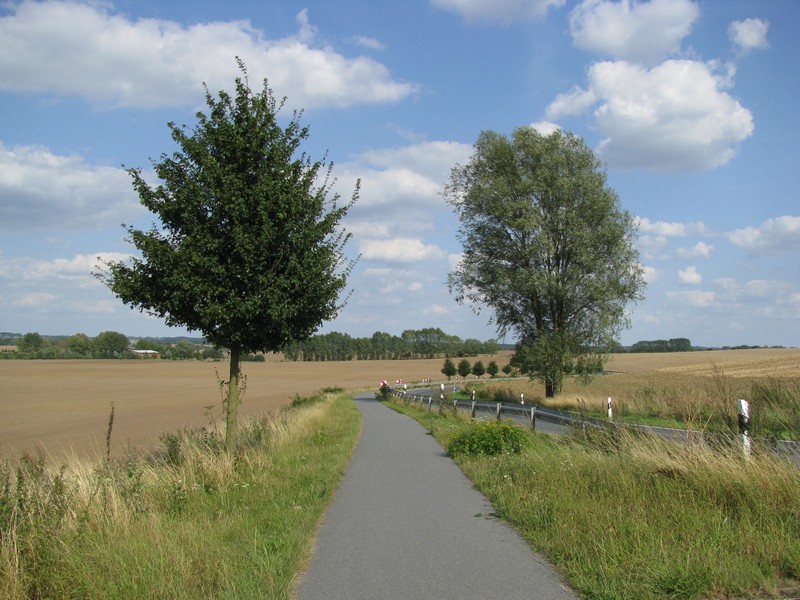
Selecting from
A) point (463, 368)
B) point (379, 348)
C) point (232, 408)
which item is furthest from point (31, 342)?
point (232, 408)

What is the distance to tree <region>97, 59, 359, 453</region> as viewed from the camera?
10844 mm

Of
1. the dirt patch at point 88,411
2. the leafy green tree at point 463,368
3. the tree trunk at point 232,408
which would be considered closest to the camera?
the tree trunk at point 232,408

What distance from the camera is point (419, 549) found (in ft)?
21.2

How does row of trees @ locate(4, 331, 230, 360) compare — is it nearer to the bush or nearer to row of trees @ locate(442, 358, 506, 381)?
row of trees @ locate(442, 358, 506, 381)

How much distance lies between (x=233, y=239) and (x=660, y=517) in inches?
304

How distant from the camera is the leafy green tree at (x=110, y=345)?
5542 inches

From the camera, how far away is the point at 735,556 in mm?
5438

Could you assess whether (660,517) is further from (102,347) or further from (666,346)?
(102,347)

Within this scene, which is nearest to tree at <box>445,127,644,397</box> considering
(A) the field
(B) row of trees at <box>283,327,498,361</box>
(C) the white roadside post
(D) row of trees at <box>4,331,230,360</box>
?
(A) the field

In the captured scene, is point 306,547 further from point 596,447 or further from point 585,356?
point 585,356

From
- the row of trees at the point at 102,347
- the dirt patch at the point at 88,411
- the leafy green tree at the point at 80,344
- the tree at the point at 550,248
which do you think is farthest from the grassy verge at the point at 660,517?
the leafy green tree at the point at 80,344

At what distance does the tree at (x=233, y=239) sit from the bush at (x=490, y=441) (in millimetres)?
4285

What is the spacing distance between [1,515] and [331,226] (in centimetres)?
742

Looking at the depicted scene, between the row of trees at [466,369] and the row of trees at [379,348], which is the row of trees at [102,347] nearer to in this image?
the row of trees at [379,348]
